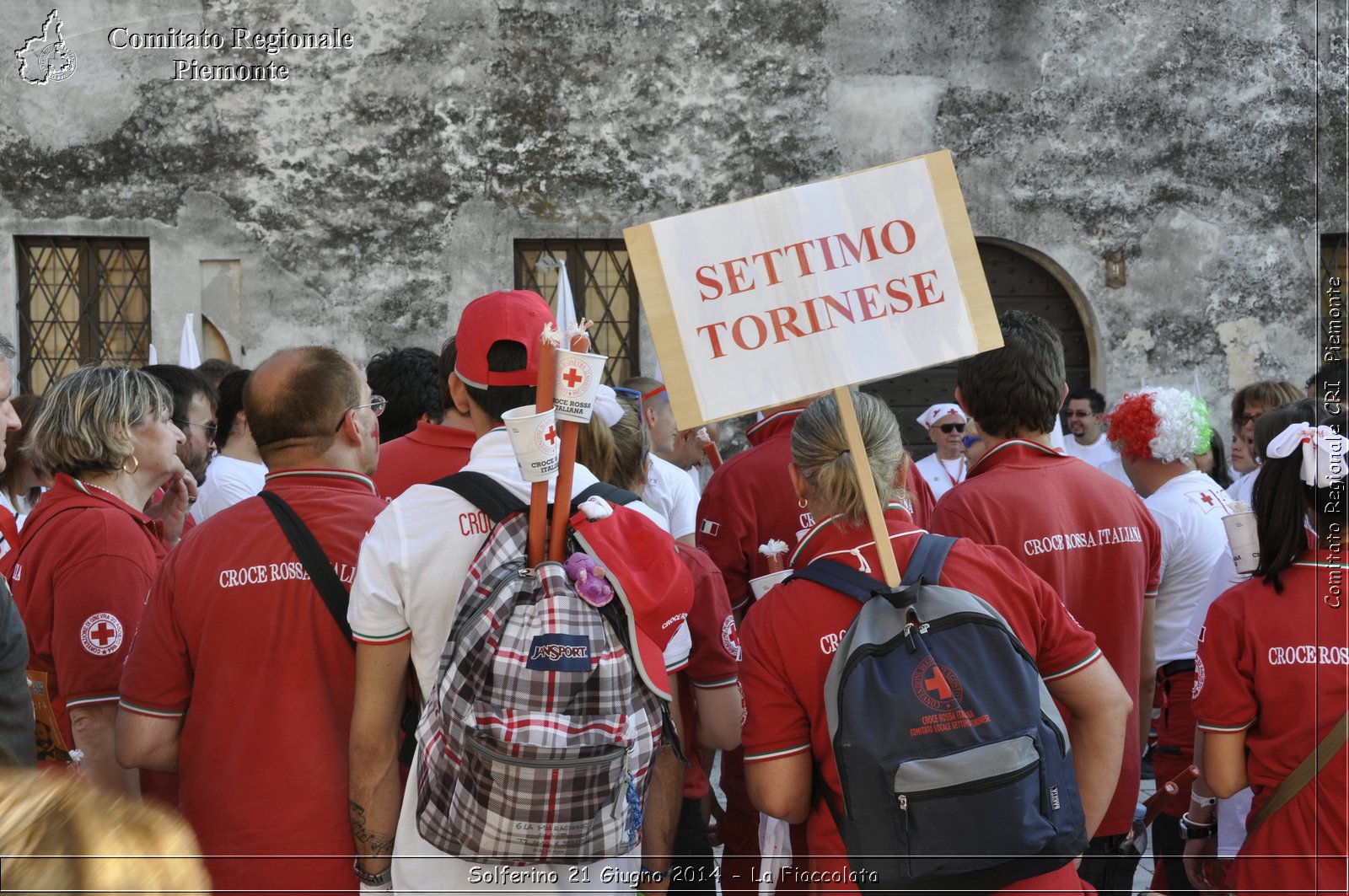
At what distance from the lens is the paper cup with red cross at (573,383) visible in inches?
86.5

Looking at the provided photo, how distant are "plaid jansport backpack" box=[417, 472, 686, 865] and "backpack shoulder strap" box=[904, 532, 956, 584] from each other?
1.72ft

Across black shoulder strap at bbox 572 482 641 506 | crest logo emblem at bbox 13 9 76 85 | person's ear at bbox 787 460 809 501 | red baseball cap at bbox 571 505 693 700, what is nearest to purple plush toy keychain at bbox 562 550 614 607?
red baseball cap at bbox 571 505 693 700

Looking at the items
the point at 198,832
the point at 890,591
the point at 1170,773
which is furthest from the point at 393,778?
the point at 1170,773

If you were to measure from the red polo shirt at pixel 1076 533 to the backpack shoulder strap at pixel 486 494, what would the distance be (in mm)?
1337

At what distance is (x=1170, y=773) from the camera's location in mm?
3867

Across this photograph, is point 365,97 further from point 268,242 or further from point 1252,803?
point 1252,803

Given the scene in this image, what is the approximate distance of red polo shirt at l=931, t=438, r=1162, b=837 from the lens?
3.12 m

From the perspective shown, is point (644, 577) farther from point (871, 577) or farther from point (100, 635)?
point (100, 635)

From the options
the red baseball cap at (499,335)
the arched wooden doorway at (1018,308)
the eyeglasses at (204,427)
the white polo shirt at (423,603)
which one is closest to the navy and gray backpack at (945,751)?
the white polo shirt at (423,603)

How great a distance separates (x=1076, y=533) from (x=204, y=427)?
9.74ft

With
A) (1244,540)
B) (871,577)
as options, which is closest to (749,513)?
(1244,540)

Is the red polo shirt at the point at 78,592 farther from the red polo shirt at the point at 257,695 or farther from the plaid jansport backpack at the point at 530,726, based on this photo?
the plaid jansport backpack at the point at 530,726

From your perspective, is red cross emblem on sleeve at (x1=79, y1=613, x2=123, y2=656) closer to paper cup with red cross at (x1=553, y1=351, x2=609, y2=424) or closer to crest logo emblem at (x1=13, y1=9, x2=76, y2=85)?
paper cup with red cross at (x1=553, y1=351, x2=609, y2=424)

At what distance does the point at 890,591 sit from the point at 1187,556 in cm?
234
